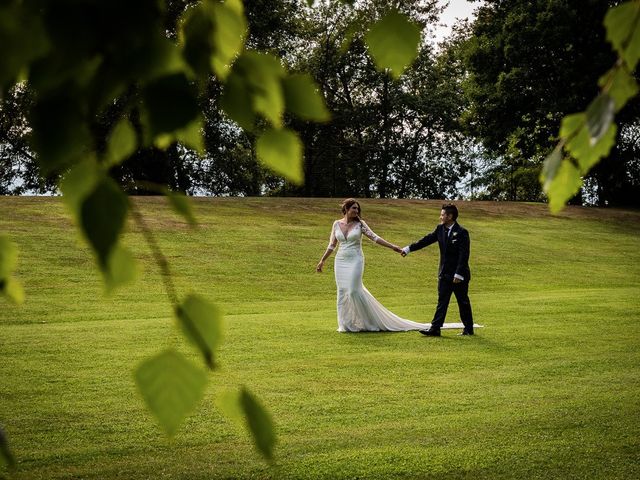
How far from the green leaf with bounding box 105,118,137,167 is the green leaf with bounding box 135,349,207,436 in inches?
14.0

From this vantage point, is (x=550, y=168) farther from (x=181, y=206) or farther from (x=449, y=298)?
(x=449, y=298)

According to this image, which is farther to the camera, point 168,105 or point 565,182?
point 565,182

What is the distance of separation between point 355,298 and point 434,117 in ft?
162

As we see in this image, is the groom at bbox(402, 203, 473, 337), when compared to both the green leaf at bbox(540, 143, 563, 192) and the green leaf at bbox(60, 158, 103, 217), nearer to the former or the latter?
the green leaf at bbox(540, 143, 563, 192)

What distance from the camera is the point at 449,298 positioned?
527 inches

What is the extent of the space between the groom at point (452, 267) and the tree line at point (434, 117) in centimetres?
2490

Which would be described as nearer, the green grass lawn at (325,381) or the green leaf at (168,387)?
the green leaf at (168,387)

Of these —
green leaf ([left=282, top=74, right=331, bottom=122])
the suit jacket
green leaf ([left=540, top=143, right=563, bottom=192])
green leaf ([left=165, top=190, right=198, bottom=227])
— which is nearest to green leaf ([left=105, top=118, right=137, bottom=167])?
green leaf ([left=165, top=190, right=198, bottom=227])

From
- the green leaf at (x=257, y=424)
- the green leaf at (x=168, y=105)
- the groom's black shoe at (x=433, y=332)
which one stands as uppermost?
the green leaf at (x=168, y=105)

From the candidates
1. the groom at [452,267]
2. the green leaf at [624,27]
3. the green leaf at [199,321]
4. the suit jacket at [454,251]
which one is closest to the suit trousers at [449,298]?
the groom at [452,267]

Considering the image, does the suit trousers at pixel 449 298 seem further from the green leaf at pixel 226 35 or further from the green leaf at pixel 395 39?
the green leaf at pixel 226 35

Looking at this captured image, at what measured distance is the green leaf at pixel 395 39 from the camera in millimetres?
1518

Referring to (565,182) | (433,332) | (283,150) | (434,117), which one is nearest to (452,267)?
(433,332)

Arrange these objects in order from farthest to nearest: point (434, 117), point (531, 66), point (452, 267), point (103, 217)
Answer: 1. point (434, 117)
2. point (531, 66)
3. point (452, 267)
4. point (103, 217)
